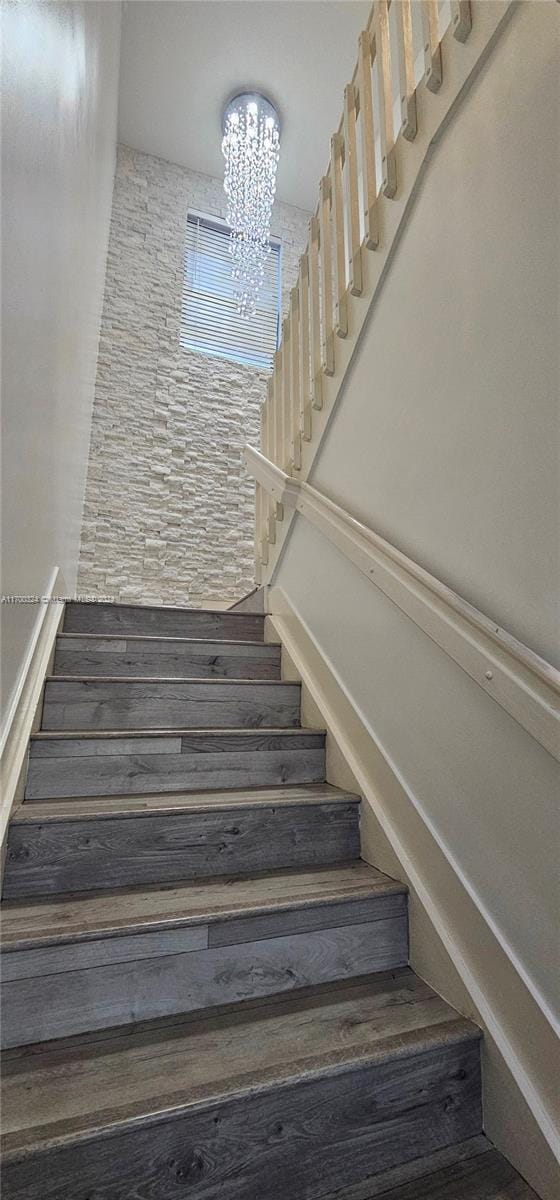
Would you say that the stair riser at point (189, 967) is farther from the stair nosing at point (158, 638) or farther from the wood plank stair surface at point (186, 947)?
the stair nosing at point (158, 638)

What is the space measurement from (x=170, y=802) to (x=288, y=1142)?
0.73m

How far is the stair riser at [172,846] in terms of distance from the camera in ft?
4.17

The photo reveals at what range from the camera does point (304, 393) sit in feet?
7.88

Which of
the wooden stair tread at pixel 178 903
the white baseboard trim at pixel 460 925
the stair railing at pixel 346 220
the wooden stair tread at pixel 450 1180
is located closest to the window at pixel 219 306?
the stair railing at pixel 346 220

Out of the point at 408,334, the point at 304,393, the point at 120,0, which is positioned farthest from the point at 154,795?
the point at 120,0

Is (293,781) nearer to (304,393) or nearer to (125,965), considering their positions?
(125,965)

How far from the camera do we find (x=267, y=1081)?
929 mm

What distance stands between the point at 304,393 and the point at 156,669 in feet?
4.24

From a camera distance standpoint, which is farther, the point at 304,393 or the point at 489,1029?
the point at 304,393

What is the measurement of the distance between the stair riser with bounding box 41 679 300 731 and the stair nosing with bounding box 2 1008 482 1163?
2.92 feet

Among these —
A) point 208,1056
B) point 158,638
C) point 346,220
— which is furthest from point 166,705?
point 346,220

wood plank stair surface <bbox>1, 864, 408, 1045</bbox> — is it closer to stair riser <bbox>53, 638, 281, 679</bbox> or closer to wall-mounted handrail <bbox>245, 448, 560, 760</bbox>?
wall-mounted handrail <bbox>245, 448, 560, 760</bbox>

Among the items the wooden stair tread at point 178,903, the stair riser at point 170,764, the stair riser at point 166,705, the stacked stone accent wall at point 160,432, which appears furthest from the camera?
the stacked stone accent wall at point 160,432

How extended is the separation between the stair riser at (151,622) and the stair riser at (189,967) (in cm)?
127
